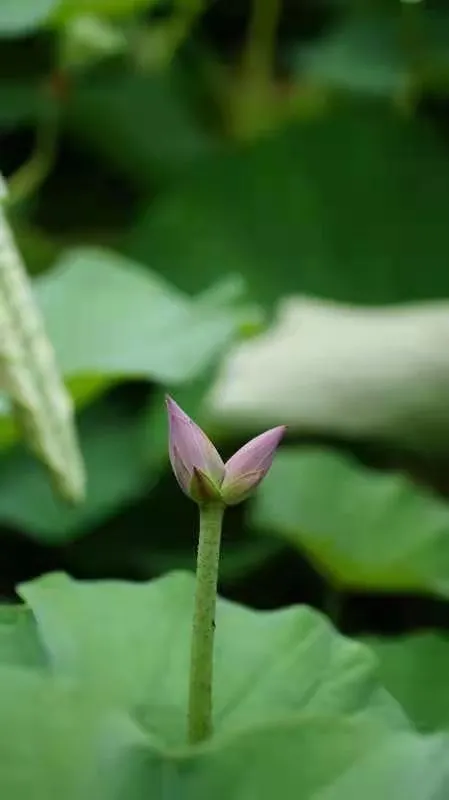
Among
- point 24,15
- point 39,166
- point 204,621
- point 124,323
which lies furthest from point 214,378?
point 204,621

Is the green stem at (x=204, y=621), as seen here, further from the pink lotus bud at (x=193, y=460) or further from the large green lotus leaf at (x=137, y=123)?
the large green lotus leaf at (x=137, y=123)

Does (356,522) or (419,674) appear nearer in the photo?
(419,674)

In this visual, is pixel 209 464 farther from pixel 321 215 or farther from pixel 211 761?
pixel 321 215

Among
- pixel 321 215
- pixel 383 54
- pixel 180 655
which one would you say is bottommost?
pixel 321 215

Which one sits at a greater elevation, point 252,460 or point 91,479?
point 252,460

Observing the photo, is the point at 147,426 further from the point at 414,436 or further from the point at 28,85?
the point at 28,85

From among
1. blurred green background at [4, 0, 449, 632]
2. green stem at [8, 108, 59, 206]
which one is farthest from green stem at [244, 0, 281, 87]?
green stem at [8, 108, 59, 206]

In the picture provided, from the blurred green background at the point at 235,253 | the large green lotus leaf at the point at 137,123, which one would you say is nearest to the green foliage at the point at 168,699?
the blurred green background at the point at 235,253
